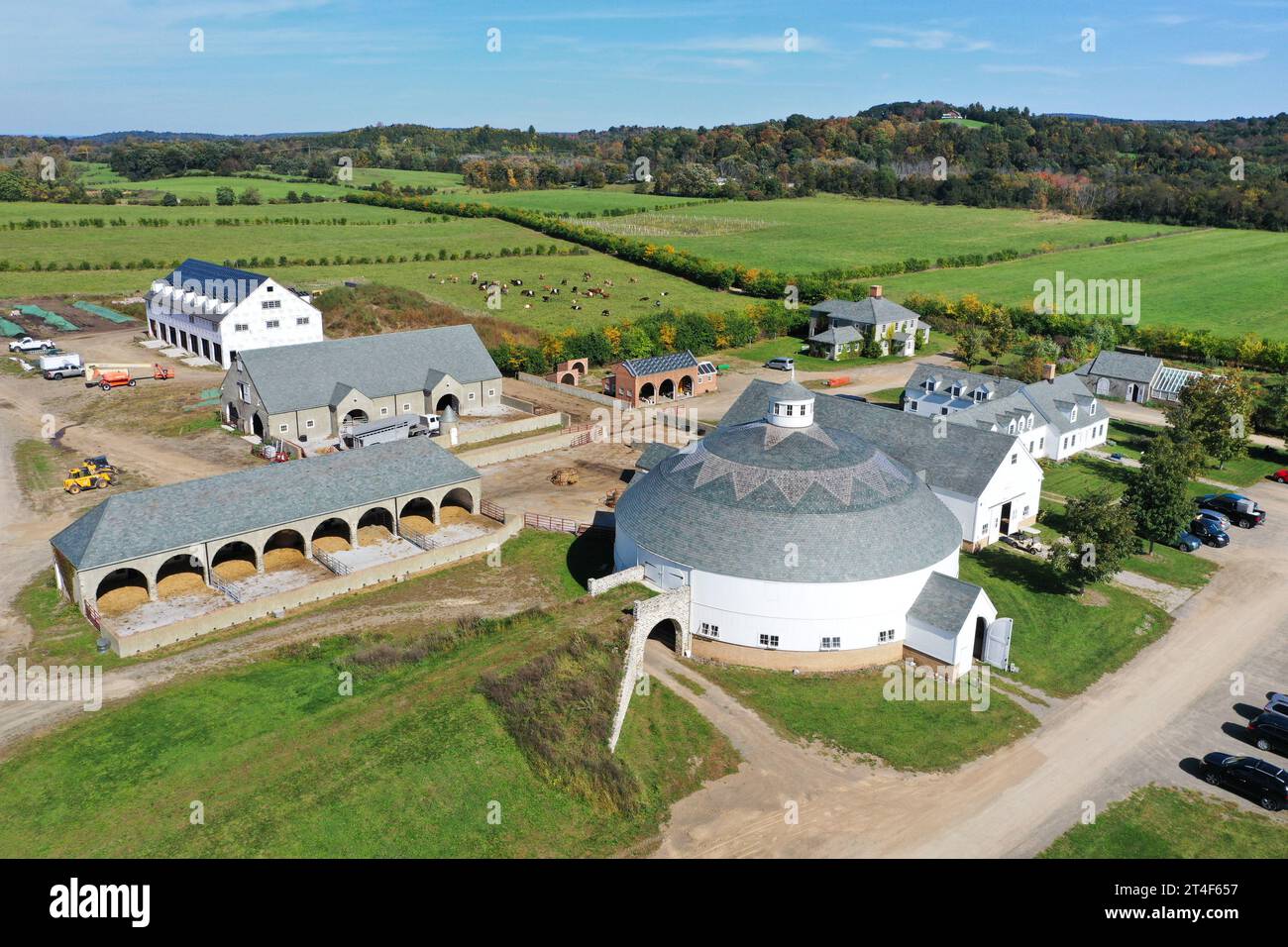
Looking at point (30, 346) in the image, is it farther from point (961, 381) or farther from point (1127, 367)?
point (1127, 367)

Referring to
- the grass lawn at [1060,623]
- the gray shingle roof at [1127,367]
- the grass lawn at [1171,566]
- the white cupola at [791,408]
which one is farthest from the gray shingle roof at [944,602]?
the gray shingle roof at [1127,367]

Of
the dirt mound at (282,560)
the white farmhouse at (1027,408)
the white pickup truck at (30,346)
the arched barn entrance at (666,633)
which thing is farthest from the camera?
the white pickup truck at (30,346)

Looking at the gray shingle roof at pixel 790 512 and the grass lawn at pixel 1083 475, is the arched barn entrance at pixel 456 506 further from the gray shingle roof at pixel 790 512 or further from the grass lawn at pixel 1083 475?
the grass lawn at pixel 1083 475

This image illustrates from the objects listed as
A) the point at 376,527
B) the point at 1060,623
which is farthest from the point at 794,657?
the point at 376,527

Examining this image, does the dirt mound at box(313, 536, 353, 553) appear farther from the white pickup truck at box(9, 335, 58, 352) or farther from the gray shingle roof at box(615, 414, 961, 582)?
the white pickup truck at box(9, 335, 58, 352)
